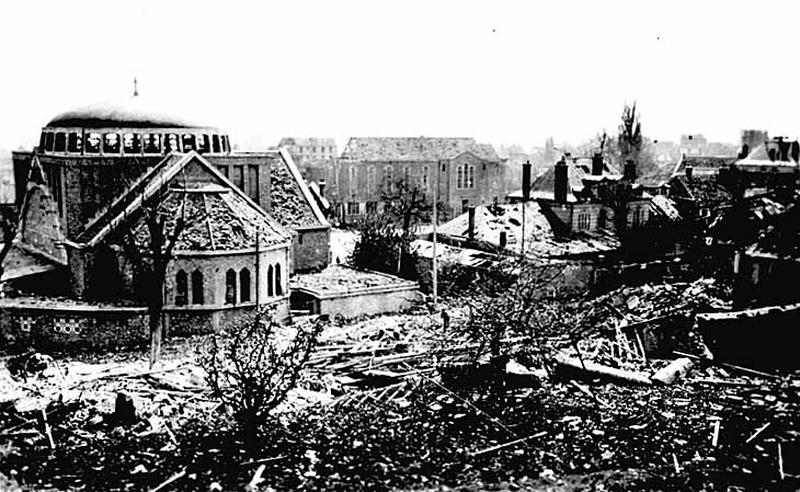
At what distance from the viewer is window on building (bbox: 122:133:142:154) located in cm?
3684

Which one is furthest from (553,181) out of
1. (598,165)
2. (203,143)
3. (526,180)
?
(203,143)

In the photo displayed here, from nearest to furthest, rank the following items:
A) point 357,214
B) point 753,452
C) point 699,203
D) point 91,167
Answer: point 753,452
point 91,167
point 699,203
point 357,214

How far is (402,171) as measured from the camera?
3226 inches

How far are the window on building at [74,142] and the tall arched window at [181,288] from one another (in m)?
9.88

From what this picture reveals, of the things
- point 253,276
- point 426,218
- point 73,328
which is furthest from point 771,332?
point 426,218

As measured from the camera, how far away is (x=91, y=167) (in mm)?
35875

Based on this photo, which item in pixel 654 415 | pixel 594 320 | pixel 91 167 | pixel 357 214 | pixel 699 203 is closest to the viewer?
pixel 654 415

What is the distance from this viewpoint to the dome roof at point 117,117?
3684 centimetres

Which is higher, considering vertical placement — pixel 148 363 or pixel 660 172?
pixel 660 172

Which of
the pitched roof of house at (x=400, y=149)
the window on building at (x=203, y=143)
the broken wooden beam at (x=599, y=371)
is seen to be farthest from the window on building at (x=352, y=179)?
the broken wooden beam at (x=599, y=371)

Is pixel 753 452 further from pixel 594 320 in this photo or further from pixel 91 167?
pixel 91 167

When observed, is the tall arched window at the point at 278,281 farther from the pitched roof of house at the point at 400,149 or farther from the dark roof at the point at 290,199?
the pitched roof of house at the point at 400,149

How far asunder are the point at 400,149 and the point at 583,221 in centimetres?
3584

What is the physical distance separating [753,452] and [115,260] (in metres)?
26.5
